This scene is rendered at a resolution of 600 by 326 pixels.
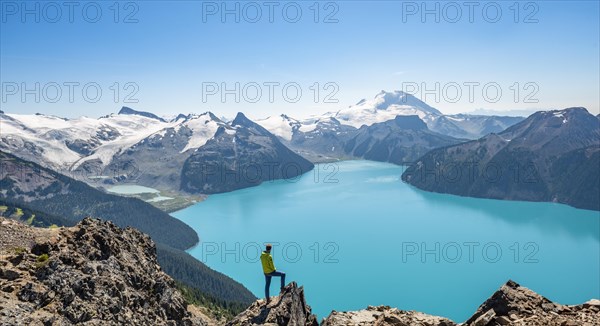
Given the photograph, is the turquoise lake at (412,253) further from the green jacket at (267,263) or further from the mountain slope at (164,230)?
the green jacket at (267,263)

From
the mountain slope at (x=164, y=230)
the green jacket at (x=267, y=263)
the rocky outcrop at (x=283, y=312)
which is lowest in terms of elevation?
the mountain slope at (x=164, y=230)

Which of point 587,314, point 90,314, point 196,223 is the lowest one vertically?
point 196,223

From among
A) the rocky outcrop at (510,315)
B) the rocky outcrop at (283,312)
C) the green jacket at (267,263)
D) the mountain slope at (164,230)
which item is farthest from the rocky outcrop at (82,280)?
the mountain slope at (164,230)

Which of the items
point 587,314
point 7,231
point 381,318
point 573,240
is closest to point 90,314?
point 7,231

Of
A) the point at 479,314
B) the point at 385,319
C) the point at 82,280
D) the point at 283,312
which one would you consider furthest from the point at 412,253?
the point at 82,280

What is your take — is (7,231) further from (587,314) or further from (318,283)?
(318,283)

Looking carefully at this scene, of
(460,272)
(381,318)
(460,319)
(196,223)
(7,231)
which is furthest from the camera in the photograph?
(196,223)

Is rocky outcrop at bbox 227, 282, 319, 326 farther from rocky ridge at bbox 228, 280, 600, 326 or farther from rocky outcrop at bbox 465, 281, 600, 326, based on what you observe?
rocky outcrop at bbox 465, 281, 600, 326

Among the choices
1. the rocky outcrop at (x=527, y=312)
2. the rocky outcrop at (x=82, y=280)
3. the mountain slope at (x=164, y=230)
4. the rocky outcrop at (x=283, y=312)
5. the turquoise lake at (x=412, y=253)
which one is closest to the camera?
the rocky outcrop at (x=527, y=312)
